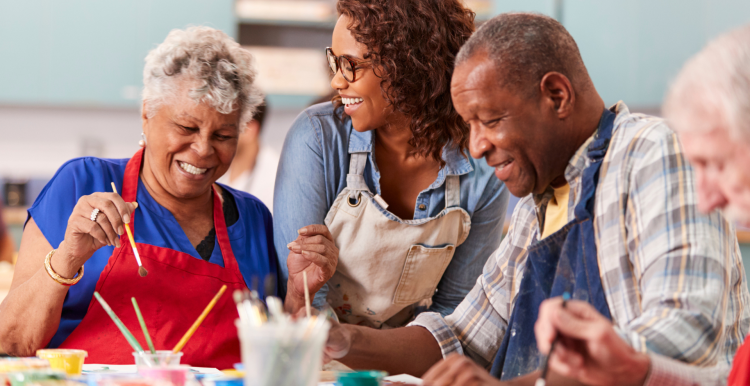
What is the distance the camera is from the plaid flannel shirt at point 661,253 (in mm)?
958

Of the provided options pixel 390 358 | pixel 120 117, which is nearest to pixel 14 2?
pixel 120 117

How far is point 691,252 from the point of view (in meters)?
0.99

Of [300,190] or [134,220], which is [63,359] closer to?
[134,220]

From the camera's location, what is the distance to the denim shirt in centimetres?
169

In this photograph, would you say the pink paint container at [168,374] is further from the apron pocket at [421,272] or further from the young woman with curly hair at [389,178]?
the apron pocket at [421,272]

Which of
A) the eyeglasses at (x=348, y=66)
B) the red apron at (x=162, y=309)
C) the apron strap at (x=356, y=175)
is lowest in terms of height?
the red apron at (x=162, y=309)

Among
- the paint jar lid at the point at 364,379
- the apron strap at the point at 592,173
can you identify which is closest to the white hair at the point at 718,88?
the apron strap at the point at 592,173

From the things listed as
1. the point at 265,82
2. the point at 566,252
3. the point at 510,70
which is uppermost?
the point at 510,70

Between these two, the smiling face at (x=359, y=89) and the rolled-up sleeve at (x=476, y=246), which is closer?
the smiling face at (x=359, y=89)

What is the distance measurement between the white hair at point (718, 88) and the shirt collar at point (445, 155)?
886 mm

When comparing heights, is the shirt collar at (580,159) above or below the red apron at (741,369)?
above

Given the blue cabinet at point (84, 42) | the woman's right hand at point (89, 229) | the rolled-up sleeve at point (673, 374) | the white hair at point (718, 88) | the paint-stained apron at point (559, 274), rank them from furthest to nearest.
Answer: the blue cabinet at point (84, 42), the woman's right hand at point (89, 229), the paint-stained apron at point (559, 274), the rolled-up sleeve at point (673, 374), the white hair at point (718, 88)

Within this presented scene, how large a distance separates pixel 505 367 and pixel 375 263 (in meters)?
0.51

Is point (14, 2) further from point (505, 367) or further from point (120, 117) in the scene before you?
point (505, 367)
